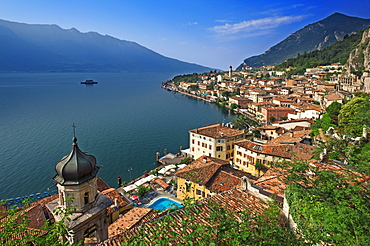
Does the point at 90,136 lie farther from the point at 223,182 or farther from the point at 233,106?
the point at 233,106

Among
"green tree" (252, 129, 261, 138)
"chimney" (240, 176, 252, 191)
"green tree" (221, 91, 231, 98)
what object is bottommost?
"green tree" (252, 129, 261, 138)

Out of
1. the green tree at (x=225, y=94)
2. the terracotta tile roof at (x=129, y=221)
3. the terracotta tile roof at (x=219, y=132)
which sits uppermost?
the green tree at (x=225, y=94)

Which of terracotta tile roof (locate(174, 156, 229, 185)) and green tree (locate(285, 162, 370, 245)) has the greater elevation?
green tree (locate(285, 162, 370, 245))

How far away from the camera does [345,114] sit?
29.0 metres

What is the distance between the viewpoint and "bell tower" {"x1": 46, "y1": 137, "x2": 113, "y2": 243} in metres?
7.66

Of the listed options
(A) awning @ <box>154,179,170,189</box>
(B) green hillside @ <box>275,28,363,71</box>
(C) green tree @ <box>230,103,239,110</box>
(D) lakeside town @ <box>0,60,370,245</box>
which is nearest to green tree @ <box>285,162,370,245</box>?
(D) lakeside town @ <box>0,60,370,245</box>

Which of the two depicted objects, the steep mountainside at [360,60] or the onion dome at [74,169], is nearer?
the onion dome at [74,169]

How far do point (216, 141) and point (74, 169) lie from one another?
79.4ft

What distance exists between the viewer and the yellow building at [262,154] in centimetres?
2259

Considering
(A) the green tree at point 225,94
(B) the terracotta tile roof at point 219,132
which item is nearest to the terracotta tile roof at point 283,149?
(B) the terracotta tile roof at point 219,132

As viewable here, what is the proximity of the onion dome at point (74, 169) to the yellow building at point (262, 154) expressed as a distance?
18.7m

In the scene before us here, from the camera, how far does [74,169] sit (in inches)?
303

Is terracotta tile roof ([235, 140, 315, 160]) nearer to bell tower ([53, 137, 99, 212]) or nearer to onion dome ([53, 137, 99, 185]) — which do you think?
bell tower ([53, 137, 99, 212])

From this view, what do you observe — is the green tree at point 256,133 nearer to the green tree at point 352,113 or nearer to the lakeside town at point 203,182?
the lakeside town at point 203,182
